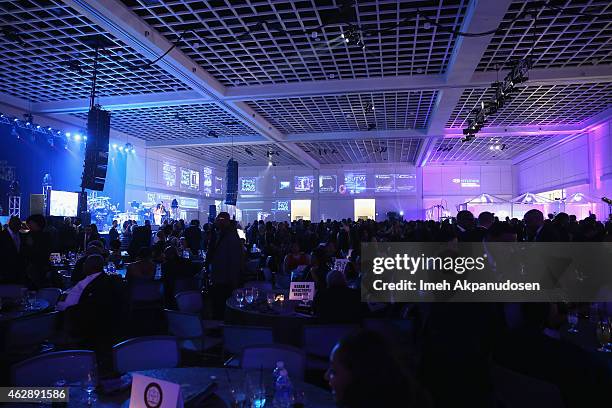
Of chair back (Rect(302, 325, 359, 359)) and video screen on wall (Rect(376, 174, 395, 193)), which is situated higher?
video screen on wall (Rect(376, 174, 395, 193))

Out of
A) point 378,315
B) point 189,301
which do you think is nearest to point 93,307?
point 189,301

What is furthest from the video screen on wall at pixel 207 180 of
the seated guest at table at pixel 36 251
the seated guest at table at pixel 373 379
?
the seated guest at table at pixel 373 379

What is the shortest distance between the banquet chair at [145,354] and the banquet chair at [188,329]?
42.8 inches

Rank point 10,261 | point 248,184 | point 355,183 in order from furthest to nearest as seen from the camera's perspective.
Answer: point 248,184, point 355,183, point 10,261

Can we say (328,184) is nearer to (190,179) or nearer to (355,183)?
(355,183)

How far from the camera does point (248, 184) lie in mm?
→ 24891

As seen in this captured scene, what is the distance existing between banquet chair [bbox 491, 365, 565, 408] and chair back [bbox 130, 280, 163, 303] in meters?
4.68

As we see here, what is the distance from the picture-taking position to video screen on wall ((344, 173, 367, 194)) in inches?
930

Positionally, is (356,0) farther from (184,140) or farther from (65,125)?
(184,140)

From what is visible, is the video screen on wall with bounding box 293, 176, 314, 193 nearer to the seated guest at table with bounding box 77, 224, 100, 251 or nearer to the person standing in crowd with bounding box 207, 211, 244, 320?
the seated guest at table with bounding box 77, 224, 100, 251

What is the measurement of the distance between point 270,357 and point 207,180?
20.7 m

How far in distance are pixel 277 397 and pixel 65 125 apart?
13920 mm

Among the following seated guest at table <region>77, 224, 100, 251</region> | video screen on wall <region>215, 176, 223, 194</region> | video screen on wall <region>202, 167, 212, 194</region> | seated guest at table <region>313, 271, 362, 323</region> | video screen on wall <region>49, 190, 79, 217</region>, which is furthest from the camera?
video screen on wall <region>215, 176, 223, 194</region>

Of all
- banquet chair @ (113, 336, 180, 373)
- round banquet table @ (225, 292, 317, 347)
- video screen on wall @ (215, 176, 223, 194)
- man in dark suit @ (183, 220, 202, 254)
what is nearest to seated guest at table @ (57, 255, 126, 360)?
round banquet table @ (225, 292, 317, 347)
